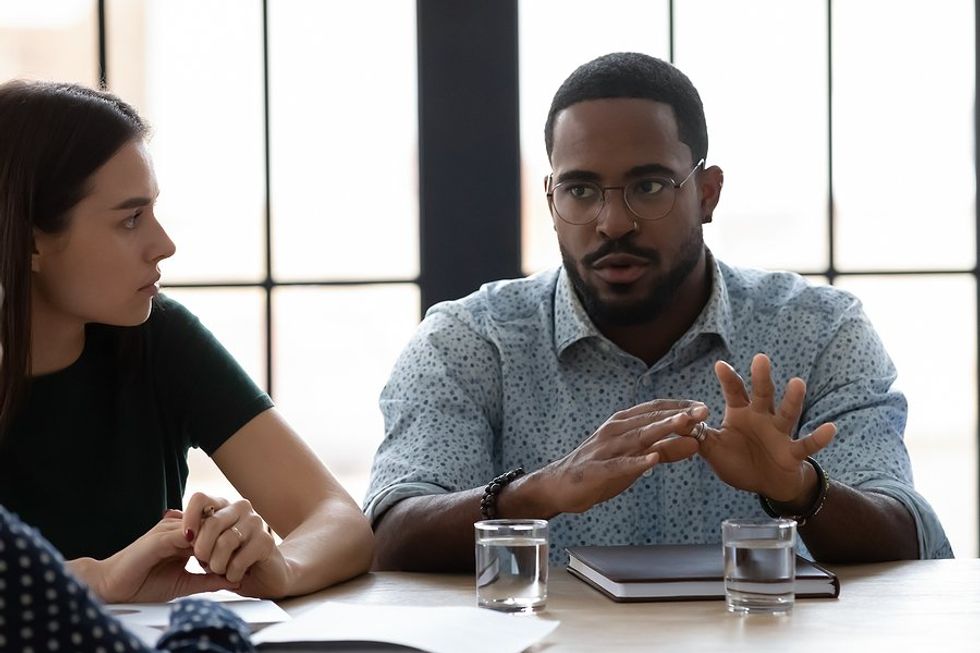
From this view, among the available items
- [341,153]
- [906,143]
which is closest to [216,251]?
[341,153]

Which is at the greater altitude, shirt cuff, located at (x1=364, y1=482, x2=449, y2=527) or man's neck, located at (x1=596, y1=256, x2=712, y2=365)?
man's neck, located at (x1=596, y1=256, x2=712, y2=365)

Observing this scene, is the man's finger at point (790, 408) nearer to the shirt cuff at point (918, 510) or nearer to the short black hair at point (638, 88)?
the shirt cuff at point (918, 510)

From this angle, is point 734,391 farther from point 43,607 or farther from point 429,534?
point 43,607

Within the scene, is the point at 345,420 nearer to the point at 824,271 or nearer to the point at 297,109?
the point at 297,109

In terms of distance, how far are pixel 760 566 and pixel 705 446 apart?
1.01ft

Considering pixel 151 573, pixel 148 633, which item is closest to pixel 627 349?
pixel 151 573

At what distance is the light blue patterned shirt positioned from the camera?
6.37 ft

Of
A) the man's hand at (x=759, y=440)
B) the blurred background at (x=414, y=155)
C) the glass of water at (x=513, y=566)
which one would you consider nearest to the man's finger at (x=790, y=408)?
the man's hand at (x=759, y=440)

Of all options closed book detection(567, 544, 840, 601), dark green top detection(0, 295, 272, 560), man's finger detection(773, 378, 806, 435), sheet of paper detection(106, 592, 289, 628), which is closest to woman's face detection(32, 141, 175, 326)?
dark green top detection(0, 295, 272, 560)

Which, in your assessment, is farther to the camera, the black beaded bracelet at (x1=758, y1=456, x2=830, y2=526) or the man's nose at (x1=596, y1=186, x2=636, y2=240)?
the man's nose at (x1=596, y1=186, x2=636, y2=240)

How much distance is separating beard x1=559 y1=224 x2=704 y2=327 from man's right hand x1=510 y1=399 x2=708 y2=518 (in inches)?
16.7

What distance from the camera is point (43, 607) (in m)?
0.75

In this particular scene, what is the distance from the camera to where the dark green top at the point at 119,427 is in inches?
71.1

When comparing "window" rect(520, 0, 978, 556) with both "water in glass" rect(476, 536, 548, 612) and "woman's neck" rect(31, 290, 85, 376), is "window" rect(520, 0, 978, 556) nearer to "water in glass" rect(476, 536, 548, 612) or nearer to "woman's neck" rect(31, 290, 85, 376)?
"woman's neck" rect(31, 290, 85, 376)
